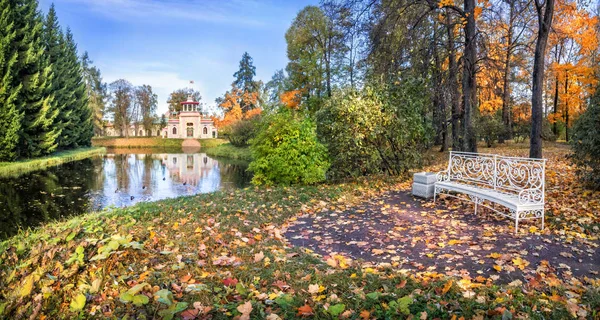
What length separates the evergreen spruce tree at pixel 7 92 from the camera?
61.1 feet

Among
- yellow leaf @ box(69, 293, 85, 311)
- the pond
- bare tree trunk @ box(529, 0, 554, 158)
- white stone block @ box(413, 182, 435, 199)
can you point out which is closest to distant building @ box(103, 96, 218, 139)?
the pond

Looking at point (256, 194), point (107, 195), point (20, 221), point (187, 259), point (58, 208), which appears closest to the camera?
point (187, 259)

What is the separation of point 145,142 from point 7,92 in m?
33.4

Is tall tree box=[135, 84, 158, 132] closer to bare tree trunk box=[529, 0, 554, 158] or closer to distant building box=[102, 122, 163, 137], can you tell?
distant building box=[102, 122, 163, 137]

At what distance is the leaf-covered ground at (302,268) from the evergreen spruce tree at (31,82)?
2068cm

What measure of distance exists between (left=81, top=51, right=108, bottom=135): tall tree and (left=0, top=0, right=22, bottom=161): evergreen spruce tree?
103 ft

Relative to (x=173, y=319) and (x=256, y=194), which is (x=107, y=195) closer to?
(x=256, y=194)

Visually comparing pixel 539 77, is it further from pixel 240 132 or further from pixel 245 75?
pixel 245 75

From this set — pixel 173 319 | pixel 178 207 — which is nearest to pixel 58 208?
pixel 178 207

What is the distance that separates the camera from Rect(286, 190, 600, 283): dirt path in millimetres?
3701

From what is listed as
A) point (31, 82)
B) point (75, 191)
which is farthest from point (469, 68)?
point (31, 82)

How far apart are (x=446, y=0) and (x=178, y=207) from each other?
8.35 m

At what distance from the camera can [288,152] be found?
31.2 ft

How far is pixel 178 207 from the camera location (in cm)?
681
